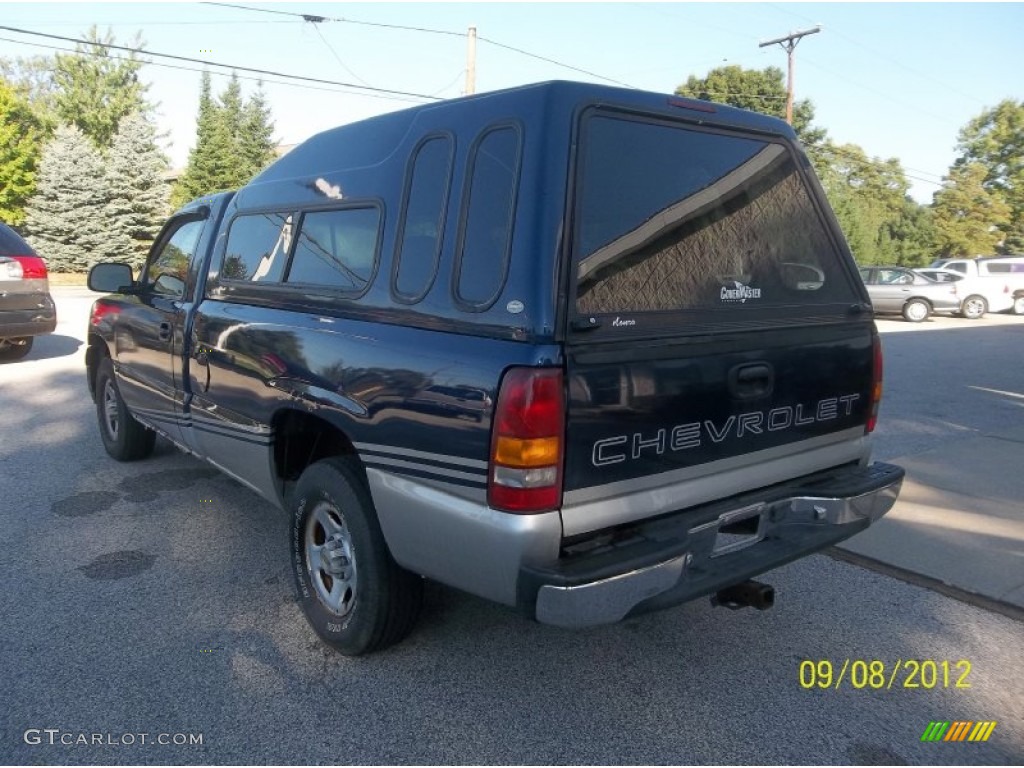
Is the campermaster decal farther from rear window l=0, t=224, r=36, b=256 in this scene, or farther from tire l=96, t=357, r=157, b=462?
rear window l=0, t=224, r=36, b=256

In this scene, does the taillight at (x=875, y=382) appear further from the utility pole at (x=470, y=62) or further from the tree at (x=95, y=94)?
the tree at (x=95, y=94)

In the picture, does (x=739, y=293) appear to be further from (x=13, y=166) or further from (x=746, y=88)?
(x=746, y=88)

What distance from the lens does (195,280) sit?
14.7ft

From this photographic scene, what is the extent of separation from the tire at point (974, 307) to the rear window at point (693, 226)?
75.5 feet

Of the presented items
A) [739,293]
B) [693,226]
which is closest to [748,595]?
[739,293]

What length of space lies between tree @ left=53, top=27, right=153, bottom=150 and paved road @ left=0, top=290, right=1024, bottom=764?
41902 mm

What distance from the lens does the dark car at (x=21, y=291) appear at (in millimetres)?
9422

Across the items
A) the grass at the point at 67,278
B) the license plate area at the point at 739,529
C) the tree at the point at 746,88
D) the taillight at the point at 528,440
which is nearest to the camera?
the taillight at the point at 528,440

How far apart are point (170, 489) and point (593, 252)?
3.92 meters

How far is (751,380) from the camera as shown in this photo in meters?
3.00

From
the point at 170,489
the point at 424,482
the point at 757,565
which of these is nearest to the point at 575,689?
the point at 757,565

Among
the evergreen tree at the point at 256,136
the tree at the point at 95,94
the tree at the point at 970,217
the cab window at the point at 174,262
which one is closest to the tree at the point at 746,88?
the tree at the point at 970,217

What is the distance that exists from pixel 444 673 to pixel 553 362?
1.46 m

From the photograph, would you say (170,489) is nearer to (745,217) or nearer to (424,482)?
(424,482)
